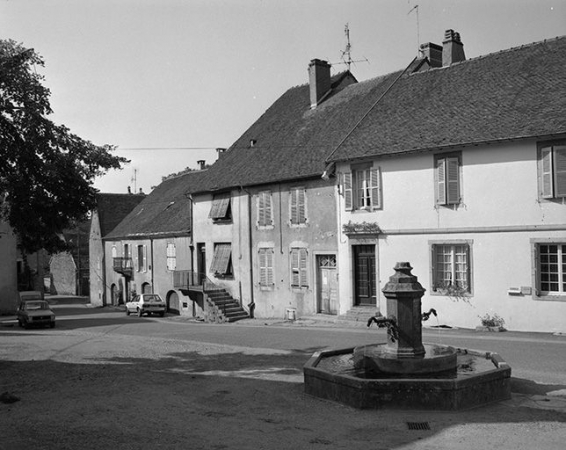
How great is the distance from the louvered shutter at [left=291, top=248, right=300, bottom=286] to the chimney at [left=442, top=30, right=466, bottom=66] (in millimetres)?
10197

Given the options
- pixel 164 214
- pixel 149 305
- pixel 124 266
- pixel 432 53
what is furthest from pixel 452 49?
pixel 124 266

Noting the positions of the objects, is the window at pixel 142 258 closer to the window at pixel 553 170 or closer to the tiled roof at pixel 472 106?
the tiled roof at pixel 472 106

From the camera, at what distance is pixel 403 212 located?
870 inches

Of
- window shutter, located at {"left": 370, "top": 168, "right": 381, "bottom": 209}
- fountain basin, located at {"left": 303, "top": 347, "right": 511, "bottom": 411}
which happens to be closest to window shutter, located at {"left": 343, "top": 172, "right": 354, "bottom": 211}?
window shutter, located at {"left": 370, "top": 168, "right": 381, "bottom": 209}

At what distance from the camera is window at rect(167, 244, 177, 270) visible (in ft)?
122

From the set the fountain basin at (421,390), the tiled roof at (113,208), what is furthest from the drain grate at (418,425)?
the tiled roof at (113,208)

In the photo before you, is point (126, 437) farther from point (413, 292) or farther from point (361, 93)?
point (361, 93)

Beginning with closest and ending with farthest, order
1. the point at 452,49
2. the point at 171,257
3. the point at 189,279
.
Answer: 1. the point at 452,49
2. the point at 189,279
3. the point at 171,257

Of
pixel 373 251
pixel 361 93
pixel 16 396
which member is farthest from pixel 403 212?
pixel 16 396

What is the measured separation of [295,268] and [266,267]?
2090 mm

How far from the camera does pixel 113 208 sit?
51.1 meters

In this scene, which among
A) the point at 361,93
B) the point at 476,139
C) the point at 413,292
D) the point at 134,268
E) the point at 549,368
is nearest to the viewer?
the point at 413,292

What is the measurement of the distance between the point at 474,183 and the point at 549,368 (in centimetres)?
829

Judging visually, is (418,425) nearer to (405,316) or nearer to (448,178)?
(405,316)
